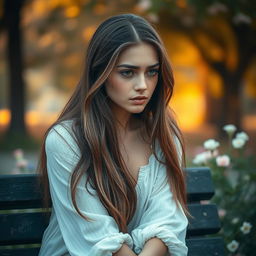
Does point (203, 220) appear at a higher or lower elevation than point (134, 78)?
lower

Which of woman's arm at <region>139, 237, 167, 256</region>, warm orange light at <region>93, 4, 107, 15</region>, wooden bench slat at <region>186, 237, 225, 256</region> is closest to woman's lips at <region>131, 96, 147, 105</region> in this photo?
woman's arm at <region>139, 237, 167, 256</region>

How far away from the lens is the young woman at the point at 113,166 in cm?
296

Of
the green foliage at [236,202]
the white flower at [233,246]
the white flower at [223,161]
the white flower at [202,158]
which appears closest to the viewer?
the white flower at [233,246]

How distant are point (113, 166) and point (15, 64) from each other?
15.0 metres

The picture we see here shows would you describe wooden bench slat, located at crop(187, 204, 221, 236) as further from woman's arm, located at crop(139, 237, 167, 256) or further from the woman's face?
the woman's face

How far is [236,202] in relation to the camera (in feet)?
14.8

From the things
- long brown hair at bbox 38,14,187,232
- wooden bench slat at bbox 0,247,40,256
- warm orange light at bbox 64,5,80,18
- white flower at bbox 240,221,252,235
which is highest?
long brown hair at bbox 38,14,187,232

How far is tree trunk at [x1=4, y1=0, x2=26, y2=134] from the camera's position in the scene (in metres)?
17.5

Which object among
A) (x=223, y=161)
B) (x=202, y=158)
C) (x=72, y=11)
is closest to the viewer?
(x=223, y=161)

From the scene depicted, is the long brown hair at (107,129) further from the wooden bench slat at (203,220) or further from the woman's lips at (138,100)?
the wooden bench slat at (203,220)

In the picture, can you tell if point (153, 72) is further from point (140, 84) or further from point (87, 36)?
point (87, 36)

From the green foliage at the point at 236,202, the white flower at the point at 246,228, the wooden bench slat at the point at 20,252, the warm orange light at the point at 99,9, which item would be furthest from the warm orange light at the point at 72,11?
the wooden bench slat at the point at 20,252

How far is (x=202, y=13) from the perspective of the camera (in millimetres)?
10672

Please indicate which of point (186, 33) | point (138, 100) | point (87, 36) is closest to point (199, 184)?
point (138, 100)
